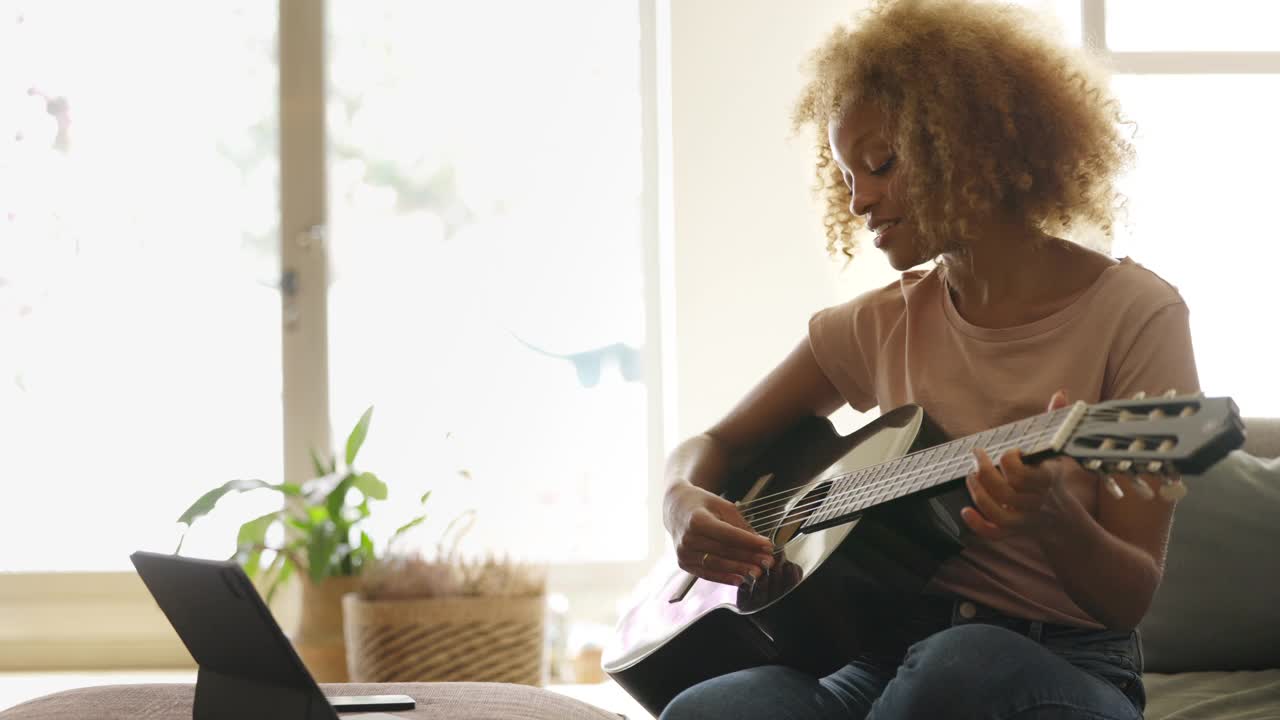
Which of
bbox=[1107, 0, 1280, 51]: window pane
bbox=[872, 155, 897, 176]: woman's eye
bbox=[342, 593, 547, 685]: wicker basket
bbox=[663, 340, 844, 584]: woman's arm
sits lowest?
bbox=[342, 593, 547, 685]: wicker basket

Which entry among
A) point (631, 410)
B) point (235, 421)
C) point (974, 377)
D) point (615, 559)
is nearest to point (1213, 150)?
point (631, 410)

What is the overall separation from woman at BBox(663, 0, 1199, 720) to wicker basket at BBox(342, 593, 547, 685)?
751mm

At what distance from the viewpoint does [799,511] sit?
4.34 ft

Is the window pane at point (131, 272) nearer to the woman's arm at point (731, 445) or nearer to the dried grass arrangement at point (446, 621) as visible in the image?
the dried grass arrangement at point (446, 621)

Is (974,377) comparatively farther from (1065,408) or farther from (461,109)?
(461,109)

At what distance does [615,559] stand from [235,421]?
3.07 ft

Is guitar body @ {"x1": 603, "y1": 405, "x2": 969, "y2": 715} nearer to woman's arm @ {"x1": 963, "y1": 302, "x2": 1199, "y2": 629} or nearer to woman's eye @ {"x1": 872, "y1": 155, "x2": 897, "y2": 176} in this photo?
woman's arm @ {"x1": 963, "y1": 302, "x2": 1199, "y2": 629}

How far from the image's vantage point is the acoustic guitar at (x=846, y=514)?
0.85 metres

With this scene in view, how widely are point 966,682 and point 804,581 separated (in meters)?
0.20

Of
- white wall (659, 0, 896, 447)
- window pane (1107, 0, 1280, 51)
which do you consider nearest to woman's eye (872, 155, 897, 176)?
white wall (659, 0, 896, 447)

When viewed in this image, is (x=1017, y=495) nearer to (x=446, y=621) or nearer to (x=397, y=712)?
(x=397, y=712)

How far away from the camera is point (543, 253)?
9.39 feet

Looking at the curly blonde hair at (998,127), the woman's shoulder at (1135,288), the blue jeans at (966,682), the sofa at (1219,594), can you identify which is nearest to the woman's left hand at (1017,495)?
the blue jeans at (966,682)

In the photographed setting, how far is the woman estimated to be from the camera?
1.05m
